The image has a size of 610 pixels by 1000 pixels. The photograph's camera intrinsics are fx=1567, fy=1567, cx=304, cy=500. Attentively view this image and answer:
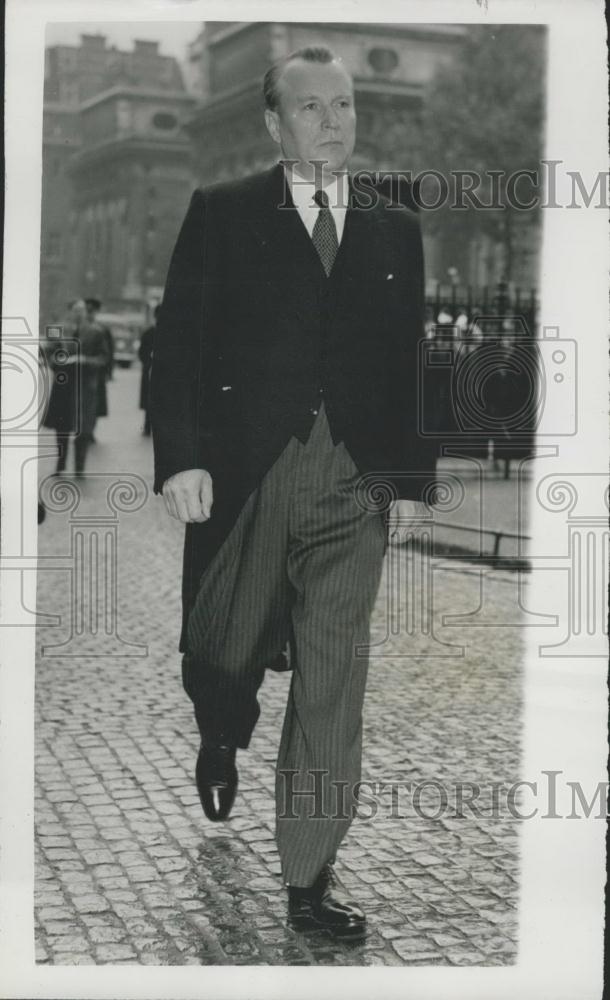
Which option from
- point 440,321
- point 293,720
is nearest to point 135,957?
point 293,720

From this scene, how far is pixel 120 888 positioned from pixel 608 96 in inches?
101

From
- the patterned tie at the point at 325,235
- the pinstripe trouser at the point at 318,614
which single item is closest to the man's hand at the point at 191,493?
the pinstripe trouser at the point at 318,614

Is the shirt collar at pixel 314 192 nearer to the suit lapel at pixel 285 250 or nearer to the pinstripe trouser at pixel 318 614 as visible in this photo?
the suit lapel at pixel 285 250

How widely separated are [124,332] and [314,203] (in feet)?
4.85

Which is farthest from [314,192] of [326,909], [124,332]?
[326,909]

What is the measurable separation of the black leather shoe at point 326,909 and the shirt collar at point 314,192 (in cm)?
183

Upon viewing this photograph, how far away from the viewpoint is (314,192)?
172 inches

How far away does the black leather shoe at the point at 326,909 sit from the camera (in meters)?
4.17

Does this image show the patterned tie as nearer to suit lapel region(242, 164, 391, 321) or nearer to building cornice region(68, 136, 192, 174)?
suit lapel region(242, 164, 391, 321)

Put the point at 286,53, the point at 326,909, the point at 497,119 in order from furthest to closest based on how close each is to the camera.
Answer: the point at 497,119 < the point at 286,53 < the point at 326,909

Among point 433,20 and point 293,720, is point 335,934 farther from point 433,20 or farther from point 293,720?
point 433,20

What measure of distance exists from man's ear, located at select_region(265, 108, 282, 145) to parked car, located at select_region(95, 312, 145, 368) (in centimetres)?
77

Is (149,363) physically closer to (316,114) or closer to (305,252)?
(305,252)

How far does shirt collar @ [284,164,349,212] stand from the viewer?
4367mm
